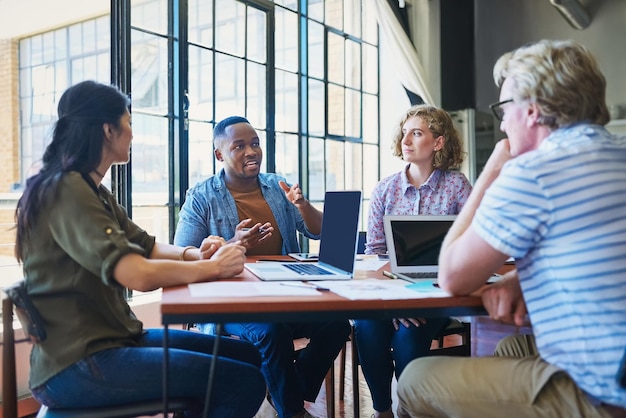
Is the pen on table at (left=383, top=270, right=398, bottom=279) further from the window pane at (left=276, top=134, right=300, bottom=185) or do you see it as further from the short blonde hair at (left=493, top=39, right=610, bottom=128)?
the window pane at (left=276, top=134, right=300, bottom=185)

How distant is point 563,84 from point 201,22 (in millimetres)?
2657

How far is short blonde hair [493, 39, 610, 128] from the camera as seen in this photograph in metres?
1.16

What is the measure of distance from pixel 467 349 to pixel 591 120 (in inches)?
45.0

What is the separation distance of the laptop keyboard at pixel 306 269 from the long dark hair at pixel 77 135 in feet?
2.05

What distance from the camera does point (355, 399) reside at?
211 cm

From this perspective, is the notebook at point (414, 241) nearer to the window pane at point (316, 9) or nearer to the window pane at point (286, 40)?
the window pane at point (286, 40)

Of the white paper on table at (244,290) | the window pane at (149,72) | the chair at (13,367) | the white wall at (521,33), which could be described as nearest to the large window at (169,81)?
the window pane at (149,72)

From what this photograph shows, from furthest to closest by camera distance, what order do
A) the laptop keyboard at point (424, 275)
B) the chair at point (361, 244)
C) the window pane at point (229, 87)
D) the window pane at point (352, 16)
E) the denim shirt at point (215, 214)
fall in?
the window pane at point (352, 16), the window pane at point (229, 87), the chair at point (361, 244), the denim shirt at point (215, 214), the laptop keyboard at point (424, 275)

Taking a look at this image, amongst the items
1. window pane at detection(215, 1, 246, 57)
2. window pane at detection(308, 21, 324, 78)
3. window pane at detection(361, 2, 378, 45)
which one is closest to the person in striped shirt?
window pane at detection(215, 1, 246, 57)

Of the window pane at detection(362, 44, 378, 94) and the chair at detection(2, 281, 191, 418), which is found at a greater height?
the window pane at detection(362, 44, 378, 94)

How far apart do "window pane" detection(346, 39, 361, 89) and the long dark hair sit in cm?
356

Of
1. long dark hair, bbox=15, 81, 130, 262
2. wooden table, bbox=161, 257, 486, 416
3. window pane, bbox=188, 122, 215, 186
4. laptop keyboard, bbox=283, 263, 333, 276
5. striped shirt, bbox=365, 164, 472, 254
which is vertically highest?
window pane, bbox=188, 122, 215, 186

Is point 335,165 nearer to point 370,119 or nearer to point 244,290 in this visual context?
point 370,119

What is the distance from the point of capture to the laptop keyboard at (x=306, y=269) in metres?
1.66
